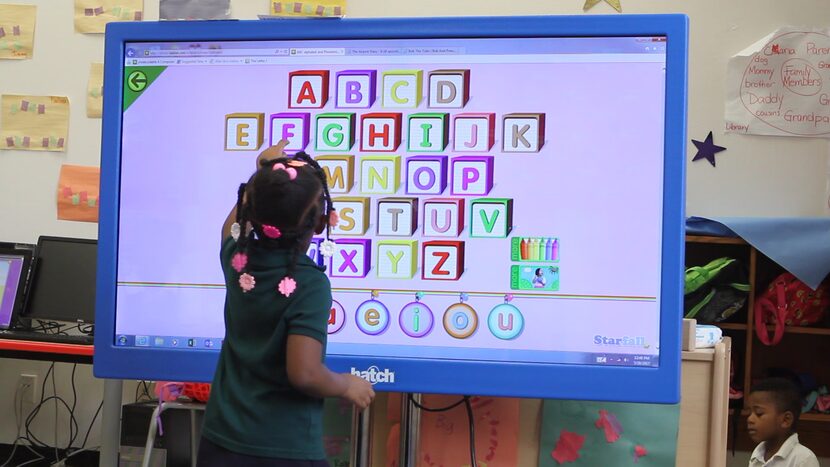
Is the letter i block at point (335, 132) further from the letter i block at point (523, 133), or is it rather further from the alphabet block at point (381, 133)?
the letter i block at point (523, 133)

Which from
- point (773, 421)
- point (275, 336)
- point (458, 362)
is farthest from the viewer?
point (773, 421)

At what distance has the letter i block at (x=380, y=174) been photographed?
1.28 metres

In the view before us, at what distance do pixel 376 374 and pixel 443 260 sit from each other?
7.8 inches

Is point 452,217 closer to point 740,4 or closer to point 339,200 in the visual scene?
point 339,200

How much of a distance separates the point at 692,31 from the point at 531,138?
7.03 ft

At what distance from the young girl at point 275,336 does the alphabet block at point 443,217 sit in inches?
6.9

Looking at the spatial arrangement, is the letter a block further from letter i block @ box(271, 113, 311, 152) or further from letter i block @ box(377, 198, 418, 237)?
letter i block @ box(377, 198, 418, 237)

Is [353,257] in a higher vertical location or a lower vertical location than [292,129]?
lower

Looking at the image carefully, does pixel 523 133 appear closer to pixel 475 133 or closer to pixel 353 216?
pixel 475 133

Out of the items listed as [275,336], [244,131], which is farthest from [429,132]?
[275,336]

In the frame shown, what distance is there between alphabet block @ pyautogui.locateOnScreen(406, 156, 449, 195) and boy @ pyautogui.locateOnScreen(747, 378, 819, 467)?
5.78ft

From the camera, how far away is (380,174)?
4.22ft

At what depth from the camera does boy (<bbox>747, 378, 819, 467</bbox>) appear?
252 cm

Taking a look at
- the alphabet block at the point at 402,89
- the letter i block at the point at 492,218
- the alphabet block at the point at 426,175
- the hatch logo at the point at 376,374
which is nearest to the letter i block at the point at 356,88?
the alphabet block at the point at 402,89
